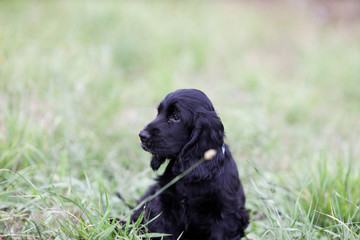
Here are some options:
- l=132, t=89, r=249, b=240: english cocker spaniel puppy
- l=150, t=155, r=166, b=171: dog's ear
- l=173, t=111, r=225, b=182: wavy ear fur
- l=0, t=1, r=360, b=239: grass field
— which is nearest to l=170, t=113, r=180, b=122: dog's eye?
l=132, t=89, r=249, b=240: english cocker spaniel puppy

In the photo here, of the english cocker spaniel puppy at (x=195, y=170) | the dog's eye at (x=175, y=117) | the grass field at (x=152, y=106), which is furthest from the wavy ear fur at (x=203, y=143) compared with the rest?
the grass field at (x=152, y=106)

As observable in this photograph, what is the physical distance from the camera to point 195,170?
1.96m

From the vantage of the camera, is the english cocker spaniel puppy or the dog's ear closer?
the english cocker spaniel puppy

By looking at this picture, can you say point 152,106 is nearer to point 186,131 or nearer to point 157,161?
point 157,161

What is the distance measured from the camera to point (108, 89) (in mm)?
4375

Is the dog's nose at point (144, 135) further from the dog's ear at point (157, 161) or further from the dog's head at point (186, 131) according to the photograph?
the dog's ear at point (157, 161)

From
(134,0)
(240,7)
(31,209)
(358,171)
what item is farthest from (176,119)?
(240,7)

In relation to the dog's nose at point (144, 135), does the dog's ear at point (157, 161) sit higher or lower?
lower

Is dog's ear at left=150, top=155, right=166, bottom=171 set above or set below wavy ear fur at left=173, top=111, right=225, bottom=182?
below

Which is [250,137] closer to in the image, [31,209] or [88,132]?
[88,132]

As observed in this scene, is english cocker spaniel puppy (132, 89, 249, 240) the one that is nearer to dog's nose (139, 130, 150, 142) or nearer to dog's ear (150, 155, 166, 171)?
dog's nose (139, 130, 150, 142)

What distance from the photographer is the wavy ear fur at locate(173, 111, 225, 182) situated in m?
1.99

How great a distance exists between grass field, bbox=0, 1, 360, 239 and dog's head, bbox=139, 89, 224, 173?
0.29 meters

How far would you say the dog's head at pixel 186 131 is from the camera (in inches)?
78.6
